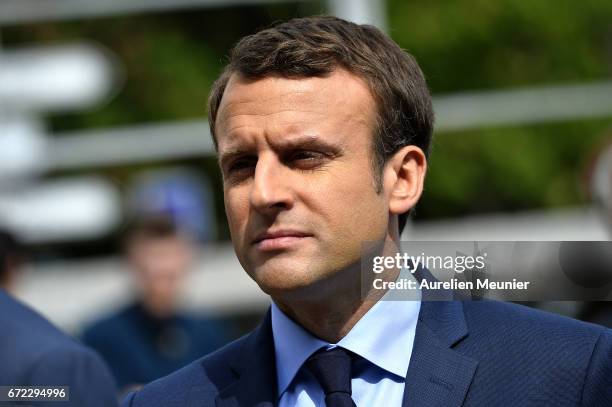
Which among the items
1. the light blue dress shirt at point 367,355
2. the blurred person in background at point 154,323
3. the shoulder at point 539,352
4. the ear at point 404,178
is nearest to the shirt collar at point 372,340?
the light blue dress shirt at point 367,355

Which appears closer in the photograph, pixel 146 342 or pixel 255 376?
pixel 255 376

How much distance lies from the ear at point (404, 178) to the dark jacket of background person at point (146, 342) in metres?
3.17

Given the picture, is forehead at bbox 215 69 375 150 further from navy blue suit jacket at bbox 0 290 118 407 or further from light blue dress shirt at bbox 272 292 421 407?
navy blue suit jacket at bbox 0 290 118 407

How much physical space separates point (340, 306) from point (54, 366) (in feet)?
2.56

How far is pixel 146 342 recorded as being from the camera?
6.37 metres

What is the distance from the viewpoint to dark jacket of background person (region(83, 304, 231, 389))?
20.2 feet

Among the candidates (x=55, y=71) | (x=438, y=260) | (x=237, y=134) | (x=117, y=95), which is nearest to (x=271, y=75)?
(x=237, y=134)

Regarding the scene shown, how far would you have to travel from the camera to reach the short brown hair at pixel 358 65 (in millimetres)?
3021

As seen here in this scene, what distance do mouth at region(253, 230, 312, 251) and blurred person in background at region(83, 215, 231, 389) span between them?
3123 mm

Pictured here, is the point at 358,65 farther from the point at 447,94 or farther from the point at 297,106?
the point at 447,94

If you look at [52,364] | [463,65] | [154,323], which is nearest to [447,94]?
[463,65]

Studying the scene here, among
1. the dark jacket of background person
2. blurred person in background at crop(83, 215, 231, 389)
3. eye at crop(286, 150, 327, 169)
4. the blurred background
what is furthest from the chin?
the blurred background

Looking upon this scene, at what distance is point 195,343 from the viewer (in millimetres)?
6480

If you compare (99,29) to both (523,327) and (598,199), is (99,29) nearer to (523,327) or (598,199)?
(598,199)
